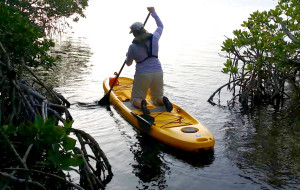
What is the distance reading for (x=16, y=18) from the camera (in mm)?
5383

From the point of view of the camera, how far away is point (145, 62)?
7832 mm

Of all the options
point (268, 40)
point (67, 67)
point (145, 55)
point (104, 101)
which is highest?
point (268, 40)

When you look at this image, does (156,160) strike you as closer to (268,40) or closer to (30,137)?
(30,137)

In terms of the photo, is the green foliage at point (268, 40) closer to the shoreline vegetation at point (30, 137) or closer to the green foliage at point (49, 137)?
the shoreline vegetation at point (30, 137)

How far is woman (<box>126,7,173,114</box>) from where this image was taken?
7.66 metres

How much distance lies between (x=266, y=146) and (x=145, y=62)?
3.06 meters

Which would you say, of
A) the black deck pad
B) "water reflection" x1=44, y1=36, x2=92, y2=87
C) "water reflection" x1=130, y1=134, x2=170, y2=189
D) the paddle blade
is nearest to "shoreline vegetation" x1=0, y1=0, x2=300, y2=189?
"water reflection" x1=130, y1=134, x2=170, y2=189

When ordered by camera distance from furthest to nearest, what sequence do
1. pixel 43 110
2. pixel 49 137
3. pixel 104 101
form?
pixel 104 101 < pixel 43 110 < pixel 49 137

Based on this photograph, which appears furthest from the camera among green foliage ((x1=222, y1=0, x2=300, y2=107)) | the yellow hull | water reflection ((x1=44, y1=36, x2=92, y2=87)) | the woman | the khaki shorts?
water reflection ((x1=44, y1=36, x2=92, y2=87))

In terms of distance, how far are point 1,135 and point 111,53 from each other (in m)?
21.4

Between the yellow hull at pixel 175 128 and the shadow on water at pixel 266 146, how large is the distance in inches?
28.5

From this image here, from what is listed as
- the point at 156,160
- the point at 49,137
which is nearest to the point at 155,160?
the point at 156,160

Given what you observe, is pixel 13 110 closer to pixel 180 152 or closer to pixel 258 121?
pixel 180 152

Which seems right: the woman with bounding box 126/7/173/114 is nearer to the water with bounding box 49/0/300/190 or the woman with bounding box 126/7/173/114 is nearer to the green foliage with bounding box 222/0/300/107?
the water with bounding box 49/0/300/190
